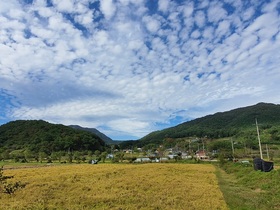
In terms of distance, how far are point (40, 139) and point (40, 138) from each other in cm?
114

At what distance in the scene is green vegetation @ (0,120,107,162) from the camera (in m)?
125

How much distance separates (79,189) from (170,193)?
8963 mm

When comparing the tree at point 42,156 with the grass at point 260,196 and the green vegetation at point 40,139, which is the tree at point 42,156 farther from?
the grass at point 260,196

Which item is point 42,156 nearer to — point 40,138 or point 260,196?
point 40,138

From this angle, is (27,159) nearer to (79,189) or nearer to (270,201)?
(79,189)

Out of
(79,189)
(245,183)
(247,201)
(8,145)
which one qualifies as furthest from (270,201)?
(8,145)

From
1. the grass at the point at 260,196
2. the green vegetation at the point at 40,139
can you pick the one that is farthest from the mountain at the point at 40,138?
the grass at the point at 260,196

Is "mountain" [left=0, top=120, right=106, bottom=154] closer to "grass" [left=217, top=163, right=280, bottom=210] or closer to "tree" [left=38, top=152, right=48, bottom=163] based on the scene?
"tree" [left=38, top=152, right=48, bottom=163]

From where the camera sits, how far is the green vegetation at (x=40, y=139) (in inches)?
4916

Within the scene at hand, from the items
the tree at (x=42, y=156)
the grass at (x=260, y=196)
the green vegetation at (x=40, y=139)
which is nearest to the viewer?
the grass at (x=260, y=196)

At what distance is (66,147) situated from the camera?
13450cm

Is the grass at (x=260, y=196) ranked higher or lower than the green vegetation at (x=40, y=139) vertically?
lower

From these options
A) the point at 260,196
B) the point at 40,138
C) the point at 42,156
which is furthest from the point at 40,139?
the point at 260,196

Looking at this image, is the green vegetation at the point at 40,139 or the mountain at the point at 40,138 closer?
the green vegetation at the point at 40,139
